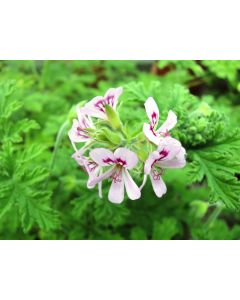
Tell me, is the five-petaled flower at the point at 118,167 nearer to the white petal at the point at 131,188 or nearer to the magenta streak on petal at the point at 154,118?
the white petal at the point at 131,188

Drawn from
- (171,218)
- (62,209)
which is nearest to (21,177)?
(62,209)

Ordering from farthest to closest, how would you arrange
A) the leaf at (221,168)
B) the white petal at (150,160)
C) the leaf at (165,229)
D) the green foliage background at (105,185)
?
the leaf at (165,229) → the green foliage background at (105,185) → the leaf at (221,168) → the white petal at (150,160)

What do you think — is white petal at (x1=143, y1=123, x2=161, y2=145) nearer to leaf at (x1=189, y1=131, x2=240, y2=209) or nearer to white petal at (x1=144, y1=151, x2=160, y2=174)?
white petal at (x1=144, y1=151, x2=160, y2=174)

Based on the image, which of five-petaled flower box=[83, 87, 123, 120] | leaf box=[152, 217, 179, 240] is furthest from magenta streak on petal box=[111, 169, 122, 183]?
leaf box=[152, 217, 179, 240]

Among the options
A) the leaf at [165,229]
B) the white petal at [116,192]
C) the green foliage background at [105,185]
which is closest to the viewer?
the white petal at [116,192]

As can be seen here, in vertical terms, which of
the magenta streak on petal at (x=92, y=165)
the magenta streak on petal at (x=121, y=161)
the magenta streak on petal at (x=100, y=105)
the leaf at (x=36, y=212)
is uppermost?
the magenta streak on petal at (x=100, y=105)

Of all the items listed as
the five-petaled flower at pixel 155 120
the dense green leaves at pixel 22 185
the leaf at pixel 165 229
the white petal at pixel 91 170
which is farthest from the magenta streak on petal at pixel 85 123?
the leaf at pixel 165 229
